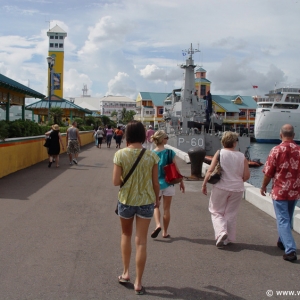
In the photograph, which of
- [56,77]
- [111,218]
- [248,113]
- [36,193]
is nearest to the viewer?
[111,218]

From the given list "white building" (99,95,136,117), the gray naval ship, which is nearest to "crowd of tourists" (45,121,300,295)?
the gray naval ship

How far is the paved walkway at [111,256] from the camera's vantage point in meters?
4.50

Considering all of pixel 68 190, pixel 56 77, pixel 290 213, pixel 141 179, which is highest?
pixel 56 77

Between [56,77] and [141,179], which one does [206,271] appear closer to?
[141,179]

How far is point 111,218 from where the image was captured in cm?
774

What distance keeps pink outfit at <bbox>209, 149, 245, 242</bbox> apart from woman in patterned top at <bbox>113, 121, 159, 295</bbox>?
1.85 meters

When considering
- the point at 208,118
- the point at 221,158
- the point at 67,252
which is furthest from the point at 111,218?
the point at 208,118

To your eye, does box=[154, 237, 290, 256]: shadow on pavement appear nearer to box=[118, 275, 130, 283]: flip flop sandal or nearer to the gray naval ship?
box=[118, 275, 130, 283]: flip flop sandal

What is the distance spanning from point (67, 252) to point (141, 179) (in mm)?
1906

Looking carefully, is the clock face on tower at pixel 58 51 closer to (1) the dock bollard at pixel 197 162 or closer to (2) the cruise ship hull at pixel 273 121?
(2) the cruise ship hull at pixel 273 121

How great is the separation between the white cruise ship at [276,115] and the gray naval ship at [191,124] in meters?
25.4

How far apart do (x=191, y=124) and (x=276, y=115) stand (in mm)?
36479

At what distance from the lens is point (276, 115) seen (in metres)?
70.6

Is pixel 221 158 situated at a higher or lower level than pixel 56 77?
lower
